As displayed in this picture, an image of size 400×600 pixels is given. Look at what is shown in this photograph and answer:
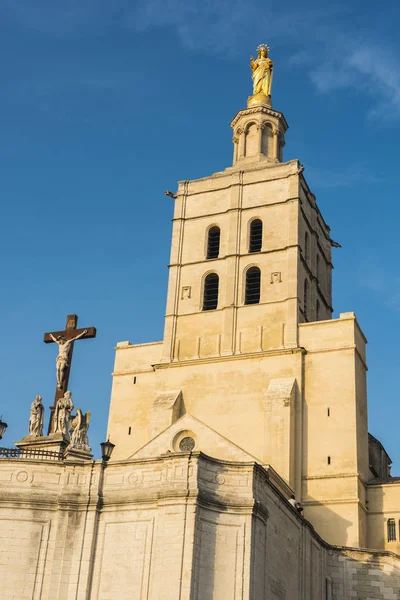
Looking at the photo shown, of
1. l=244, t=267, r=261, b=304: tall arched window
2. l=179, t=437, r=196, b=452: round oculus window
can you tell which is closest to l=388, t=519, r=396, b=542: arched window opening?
l=179, t=437, r=196, b=452: round oculus window

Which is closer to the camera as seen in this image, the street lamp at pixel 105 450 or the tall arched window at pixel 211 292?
the street lamp at pixel 105 450

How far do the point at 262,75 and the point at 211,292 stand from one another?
18444mm

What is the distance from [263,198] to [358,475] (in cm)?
1807

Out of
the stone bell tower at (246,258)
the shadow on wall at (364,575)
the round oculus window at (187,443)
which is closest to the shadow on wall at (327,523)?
the shadow on wall at (364,575)

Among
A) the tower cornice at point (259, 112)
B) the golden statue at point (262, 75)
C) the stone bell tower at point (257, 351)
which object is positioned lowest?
the stone bell tower at point (257, 351)

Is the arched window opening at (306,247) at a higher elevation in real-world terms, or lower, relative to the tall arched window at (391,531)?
higher

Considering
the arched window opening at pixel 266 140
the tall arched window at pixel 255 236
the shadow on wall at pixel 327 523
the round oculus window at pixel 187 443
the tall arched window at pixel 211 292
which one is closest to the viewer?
the round oculus window at pixel 187 443

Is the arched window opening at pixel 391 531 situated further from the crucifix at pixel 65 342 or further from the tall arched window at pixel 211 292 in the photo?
the crucifix at pixel 65 342

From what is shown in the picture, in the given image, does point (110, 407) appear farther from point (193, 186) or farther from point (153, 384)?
point (193, 186)

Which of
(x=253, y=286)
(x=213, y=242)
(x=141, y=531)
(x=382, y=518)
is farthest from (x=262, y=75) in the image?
(x=141, y=531)

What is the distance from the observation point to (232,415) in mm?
44375

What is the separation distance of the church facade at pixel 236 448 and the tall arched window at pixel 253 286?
178 millimetres

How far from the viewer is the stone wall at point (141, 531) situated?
28.2m

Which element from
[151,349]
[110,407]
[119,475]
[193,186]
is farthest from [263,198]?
[119,475]
